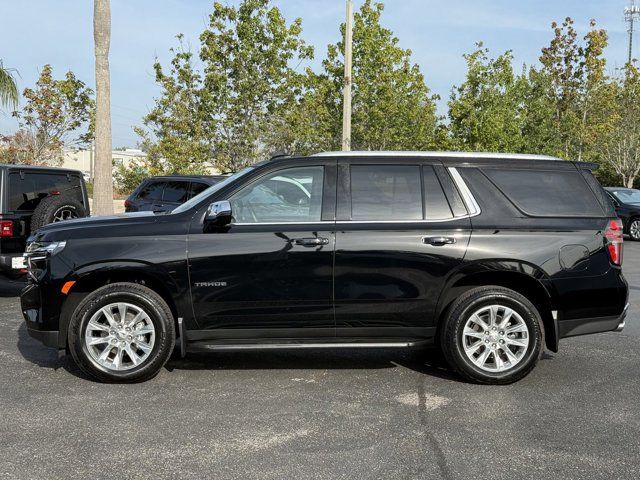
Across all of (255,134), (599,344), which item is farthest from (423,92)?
(599,344)

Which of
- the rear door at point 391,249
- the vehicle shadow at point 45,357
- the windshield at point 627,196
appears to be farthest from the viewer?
the windshield at point 627,196

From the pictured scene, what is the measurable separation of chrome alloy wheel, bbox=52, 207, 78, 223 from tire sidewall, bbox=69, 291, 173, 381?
3860 millimetres

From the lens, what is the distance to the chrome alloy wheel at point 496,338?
5184 mm

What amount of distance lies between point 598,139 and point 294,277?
3334cm

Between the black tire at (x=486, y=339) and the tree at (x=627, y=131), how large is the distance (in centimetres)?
3307

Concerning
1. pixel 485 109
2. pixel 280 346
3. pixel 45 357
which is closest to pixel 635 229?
pixel 485 109

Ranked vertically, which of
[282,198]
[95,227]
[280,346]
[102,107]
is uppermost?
[102,107]

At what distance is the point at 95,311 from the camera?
5.08m

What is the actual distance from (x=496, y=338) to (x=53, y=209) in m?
5.95

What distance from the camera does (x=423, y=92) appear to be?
101 ft

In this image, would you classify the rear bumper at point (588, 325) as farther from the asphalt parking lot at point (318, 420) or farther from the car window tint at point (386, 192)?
the car window tint at point (386, 192)

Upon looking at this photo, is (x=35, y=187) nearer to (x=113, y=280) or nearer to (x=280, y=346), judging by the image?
(x=113, y=280)

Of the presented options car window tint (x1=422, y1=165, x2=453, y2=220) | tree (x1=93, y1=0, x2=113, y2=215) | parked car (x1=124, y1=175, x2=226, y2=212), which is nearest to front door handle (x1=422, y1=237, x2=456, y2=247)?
car window tint (x1=422, y1=165, x2=453, y2=220)

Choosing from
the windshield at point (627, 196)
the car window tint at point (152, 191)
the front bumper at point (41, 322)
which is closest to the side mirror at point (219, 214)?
the front bumper at point (41, 322)
